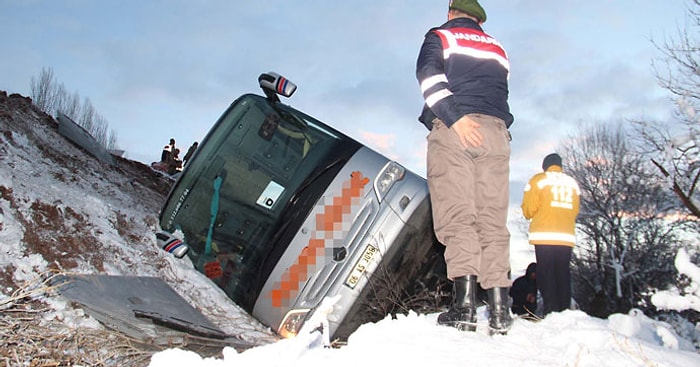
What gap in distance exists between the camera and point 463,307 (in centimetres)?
285

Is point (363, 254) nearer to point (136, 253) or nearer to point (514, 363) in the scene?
point (514, 363)

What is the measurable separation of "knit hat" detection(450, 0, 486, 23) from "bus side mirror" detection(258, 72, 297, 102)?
7.02 feet

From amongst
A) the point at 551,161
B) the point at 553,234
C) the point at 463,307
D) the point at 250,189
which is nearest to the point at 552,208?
the point at 553,234

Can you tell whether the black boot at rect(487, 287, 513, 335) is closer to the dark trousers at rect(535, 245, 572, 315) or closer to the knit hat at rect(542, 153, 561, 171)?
the dark trousers at rect(535, 245, 572, 315)

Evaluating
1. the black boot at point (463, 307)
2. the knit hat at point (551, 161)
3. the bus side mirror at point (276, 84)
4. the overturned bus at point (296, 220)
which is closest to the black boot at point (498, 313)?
the black boot at point (463, 307)

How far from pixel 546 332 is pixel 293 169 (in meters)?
2.85

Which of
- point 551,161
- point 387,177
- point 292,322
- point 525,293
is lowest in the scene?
point 292,322

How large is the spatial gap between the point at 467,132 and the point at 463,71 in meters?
0.42

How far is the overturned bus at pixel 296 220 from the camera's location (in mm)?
4293

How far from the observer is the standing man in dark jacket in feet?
9.65

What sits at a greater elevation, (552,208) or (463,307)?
(552,208)

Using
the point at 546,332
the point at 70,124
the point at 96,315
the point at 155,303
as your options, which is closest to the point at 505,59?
the point at 546,332

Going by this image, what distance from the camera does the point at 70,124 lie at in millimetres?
9555

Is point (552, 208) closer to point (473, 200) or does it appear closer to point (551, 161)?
point (551, 161)
